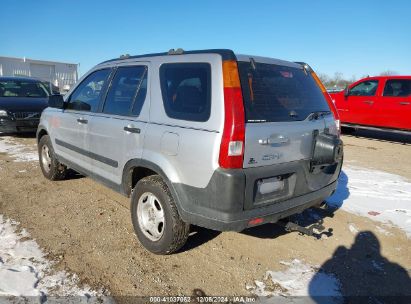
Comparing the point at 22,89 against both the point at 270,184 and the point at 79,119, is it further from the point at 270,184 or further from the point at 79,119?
the point at 270,184

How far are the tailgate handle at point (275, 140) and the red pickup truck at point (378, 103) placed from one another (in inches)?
330

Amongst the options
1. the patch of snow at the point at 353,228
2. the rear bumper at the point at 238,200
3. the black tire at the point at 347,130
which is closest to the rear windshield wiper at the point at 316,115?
the rear bumper at the point at 238,200

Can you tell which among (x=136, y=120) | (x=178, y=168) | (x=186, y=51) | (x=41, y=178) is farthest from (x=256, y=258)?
(x=41, y=178)

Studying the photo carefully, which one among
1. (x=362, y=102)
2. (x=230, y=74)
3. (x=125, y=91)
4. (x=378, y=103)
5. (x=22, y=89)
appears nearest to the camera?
(x=230, y=74)

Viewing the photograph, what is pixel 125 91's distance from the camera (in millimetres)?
3680

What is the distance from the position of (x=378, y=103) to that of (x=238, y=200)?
9221mm

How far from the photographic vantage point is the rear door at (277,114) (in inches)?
105

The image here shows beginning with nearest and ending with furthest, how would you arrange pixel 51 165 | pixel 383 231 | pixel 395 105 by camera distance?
pixel 383 231
pixel 51 165
pixel 395 105

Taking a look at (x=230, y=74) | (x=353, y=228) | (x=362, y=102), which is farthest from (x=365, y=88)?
(x=230, y=74)

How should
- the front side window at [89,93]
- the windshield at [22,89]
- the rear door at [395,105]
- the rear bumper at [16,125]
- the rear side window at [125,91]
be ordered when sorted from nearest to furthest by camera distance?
the rear side window at [125,91]
the front side window at [89,93]
the rear bumper at [16,125]
the rear door at [395,105]
the windshield at [22,89]

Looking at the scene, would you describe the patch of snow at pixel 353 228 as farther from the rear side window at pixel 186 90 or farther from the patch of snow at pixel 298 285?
the rear side window at pixel 186 90

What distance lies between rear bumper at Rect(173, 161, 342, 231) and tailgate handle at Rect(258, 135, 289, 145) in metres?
0.20

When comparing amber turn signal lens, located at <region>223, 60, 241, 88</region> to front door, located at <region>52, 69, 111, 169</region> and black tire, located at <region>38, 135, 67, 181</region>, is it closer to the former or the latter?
front door, located at <region>52, 69, 111, 169</region>

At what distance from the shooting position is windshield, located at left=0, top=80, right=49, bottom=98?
977 cm
